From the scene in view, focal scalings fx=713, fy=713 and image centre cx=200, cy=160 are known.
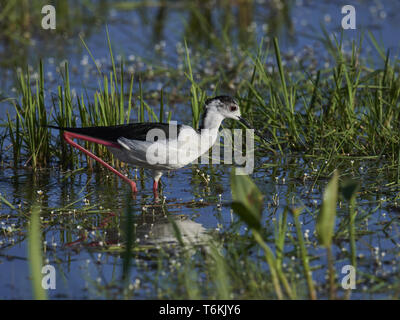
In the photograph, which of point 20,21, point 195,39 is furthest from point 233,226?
point 20,21

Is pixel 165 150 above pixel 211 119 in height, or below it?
below

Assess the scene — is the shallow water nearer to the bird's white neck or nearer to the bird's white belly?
the bird's white belly

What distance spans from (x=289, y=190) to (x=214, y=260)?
1.57 metres

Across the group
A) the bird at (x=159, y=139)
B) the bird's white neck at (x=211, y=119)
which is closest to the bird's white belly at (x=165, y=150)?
the bird at (x=159, y=139)

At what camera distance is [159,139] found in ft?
16.8

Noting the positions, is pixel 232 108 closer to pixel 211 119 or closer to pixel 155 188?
pixel 211 119

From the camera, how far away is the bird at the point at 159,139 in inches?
200

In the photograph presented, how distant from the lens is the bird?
16.7ft

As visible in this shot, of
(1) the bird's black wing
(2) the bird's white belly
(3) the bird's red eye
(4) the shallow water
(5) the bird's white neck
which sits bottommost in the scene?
(4) the shallow water

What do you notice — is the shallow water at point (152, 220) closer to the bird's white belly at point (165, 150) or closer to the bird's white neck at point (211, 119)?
the bird's white belly at point (165, 150)

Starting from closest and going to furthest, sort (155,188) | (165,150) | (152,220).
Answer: (152,220)
(165,150)
(155,188)

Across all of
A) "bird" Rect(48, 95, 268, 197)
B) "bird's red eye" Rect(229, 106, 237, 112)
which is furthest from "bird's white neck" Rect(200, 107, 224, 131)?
"bird's red eye" Rect(229, 106, 237, 112)

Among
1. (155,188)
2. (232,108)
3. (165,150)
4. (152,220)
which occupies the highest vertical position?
(232,108)

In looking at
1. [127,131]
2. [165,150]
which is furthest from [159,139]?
[127,131]
